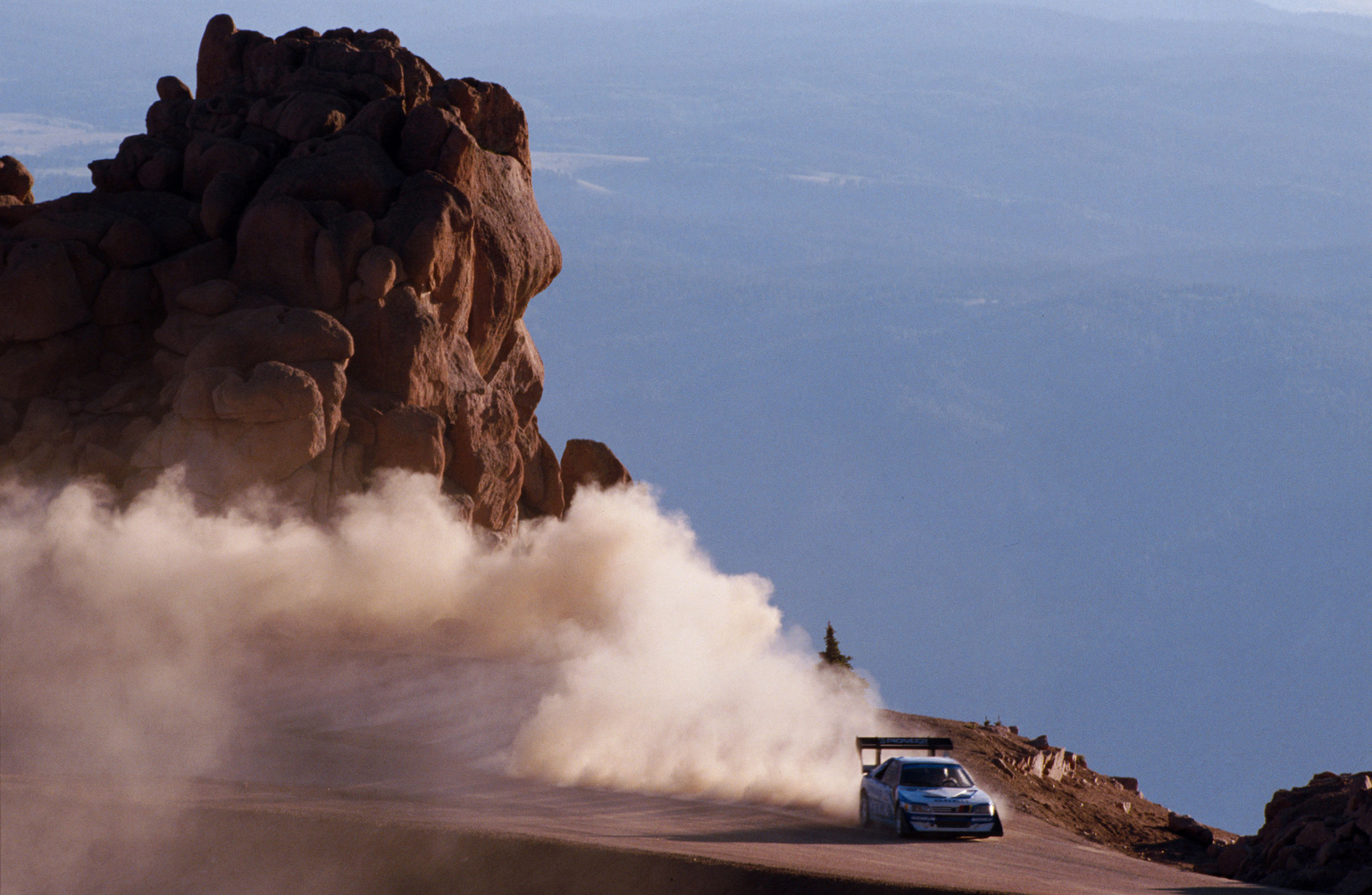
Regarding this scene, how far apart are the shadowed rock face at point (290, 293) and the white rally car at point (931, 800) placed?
16.2 meters

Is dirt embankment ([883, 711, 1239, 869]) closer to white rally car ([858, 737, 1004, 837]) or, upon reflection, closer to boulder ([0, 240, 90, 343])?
white rally car ([858, 737, 1004, 837])

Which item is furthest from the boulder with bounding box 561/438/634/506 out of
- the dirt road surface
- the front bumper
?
the front bumper

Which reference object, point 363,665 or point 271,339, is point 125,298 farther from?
point 363,665

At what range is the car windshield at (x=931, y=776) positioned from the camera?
990 inches

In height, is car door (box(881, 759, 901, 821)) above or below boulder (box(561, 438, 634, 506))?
below

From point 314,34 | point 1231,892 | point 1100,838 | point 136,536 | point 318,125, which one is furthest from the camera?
point 314,34

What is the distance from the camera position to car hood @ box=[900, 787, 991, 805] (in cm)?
2469

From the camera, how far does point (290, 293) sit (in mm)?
37562

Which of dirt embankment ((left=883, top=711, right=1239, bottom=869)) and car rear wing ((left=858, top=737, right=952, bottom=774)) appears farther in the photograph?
dirt embankment ((left=883, top=711, right=1239, bottom=869))

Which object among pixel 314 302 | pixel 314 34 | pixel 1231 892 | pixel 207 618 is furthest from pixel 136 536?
pixel 1231 892

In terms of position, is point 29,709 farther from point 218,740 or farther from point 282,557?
point 282,557

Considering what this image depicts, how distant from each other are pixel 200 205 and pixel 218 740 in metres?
16.9

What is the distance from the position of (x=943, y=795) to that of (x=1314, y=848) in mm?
8522

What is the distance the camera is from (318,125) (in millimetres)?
40438
